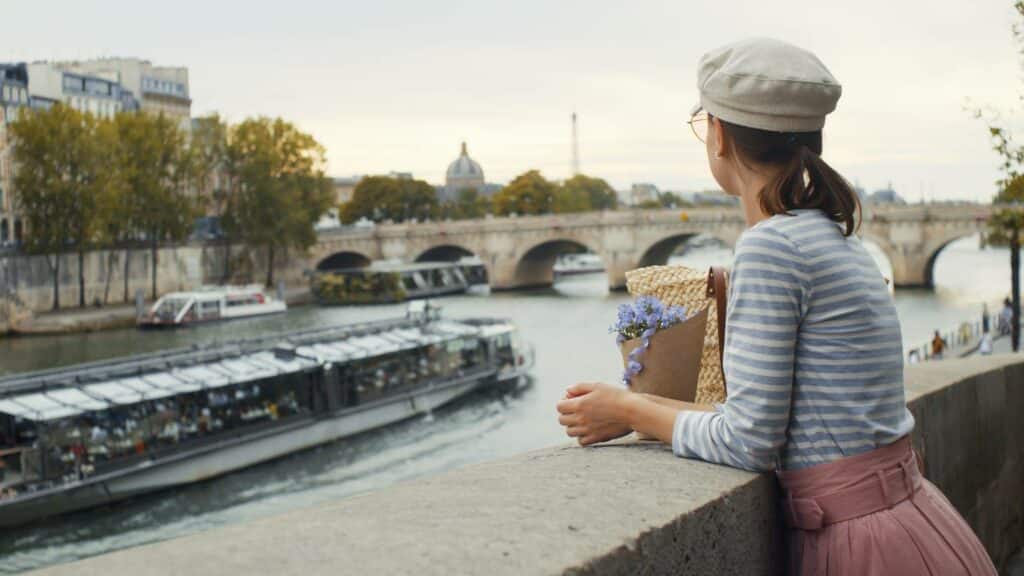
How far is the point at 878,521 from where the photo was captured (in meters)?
1.71

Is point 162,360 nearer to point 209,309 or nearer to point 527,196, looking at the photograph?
point 209,309

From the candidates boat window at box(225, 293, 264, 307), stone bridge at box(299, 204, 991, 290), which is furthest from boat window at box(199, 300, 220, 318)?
stone bridge at box(299, 204, 991, 290)

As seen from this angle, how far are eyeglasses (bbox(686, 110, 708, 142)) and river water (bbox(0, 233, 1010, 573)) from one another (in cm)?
259

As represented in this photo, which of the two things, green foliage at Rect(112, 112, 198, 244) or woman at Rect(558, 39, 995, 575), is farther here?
green foliage at Rect(112, 112, 198, 244)

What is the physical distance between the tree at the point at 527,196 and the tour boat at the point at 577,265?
339cm

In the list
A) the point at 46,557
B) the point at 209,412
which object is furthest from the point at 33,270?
the point at 46,557

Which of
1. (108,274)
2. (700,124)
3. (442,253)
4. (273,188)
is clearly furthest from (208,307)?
(700,124)

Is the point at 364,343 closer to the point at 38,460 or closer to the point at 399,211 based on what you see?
the point at 38,460

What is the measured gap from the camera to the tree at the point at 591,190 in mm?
89312

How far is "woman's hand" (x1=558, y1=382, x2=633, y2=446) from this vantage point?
207 cm

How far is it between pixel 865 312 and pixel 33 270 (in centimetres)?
4340

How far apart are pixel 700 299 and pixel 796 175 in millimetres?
389

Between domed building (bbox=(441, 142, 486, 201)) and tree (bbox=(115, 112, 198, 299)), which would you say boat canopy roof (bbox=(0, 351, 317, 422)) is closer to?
tree (bbox=(115, 112, 198, 299))

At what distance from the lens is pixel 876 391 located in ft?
5.78
